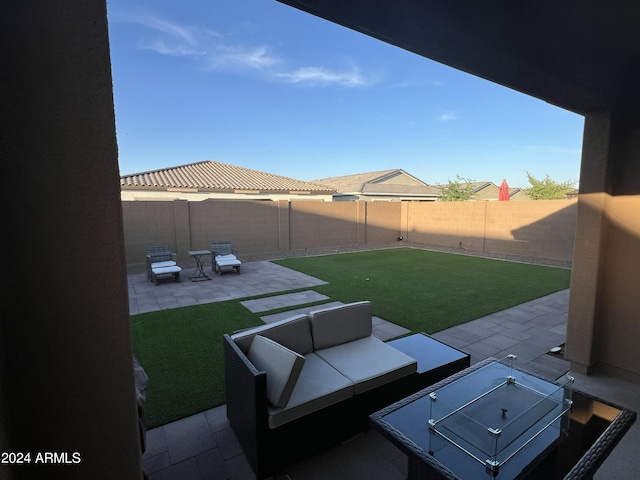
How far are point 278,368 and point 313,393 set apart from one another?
1.09 feet

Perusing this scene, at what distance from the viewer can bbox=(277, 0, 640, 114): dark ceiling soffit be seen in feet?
4.89

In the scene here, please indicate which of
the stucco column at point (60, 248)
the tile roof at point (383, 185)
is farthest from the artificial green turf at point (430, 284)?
the tile roof at point (383, 185)

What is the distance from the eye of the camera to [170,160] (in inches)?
687

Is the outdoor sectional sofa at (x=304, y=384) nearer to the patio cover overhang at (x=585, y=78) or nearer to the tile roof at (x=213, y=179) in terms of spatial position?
the patio cover overhang at (x=585, y=78)

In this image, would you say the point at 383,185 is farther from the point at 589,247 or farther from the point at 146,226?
the point at 589,247

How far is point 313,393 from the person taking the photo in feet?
7.29

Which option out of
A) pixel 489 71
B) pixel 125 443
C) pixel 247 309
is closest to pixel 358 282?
pixel 247 309

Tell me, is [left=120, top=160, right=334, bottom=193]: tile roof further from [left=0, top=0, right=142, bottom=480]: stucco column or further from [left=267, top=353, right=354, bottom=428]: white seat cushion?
[left=0, top=0, right=142, bottom=480]: stucco column

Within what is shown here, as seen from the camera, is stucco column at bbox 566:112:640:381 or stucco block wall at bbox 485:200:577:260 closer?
stucco column at bbox 566:112:640:381

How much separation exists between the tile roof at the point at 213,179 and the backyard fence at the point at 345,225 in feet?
10.1

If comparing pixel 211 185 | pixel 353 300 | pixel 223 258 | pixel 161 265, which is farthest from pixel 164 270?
pixel 211 185

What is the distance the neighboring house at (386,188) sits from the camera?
22375mm

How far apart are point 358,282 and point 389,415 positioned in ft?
18.0

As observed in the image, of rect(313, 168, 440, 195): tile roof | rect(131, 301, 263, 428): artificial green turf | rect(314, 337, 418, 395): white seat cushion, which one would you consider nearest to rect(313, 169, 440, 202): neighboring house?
rect(313, 168, 440, 195): tile roof
